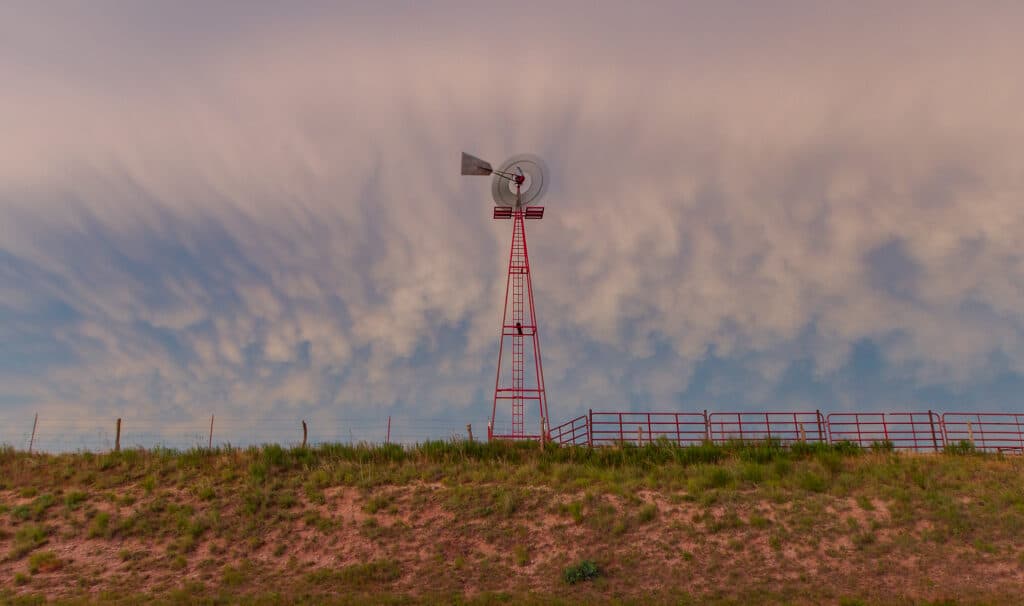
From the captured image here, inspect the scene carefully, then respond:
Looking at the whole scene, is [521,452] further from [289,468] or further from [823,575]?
[823,575]

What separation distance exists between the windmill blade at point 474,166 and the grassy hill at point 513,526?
15.3 m

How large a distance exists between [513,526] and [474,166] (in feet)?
69.5

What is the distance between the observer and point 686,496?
86.5 ft

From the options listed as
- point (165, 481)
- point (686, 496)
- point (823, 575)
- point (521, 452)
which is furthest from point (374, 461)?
point (823, 575)

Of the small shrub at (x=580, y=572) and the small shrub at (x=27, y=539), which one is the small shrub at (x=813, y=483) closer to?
the small shrub at (x=580, y=572)

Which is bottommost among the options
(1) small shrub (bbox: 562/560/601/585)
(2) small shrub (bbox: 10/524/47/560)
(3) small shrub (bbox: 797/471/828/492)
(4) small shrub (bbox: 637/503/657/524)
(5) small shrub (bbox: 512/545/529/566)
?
(1) small shrub (bbox: 562/560/601/585)

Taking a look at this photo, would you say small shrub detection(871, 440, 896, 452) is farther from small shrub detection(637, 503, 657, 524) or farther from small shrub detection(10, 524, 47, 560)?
small shrub detection(10, 524, 47, 560)

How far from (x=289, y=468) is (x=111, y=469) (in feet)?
24.9

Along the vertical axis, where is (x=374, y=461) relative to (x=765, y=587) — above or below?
above

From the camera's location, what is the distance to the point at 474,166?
131 ft

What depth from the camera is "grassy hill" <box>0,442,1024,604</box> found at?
21469 millimetres

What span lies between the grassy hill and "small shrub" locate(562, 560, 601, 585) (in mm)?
67

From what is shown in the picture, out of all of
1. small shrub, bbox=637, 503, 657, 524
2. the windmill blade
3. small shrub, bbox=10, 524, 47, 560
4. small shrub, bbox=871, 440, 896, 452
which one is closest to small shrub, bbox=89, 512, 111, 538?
small shrub, bbox=10, 524, 47, 560

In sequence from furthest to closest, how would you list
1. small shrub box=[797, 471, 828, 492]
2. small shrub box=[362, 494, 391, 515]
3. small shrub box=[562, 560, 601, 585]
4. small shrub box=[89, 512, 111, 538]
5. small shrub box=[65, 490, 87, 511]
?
small shrub box=[65, 490, 87, 511] → small shrub box=[797, 471, 828, 492] → small shrub box=[362, 494, 391, 515] → small shrub box=[89, 512, 111, 538] → small shrub box=[562, 560, 601, 585]
